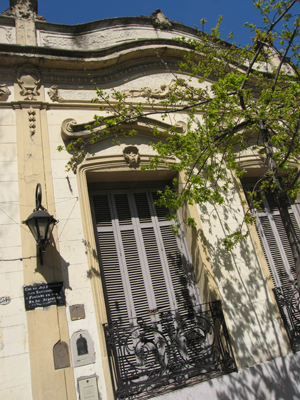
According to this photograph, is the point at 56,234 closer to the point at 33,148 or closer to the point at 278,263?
the point at 33,148

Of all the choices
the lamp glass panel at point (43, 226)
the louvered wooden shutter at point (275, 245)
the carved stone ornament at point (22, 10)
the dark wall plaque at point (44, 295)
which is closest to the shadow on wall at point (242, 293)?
the louvered wooden shutter at point (275, 245)

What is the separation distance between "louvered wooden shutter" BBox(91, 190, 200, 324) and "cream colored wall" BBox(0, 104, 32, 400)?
1.31 meters

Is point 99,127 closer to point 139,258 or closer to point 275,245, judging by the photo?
point 139,258

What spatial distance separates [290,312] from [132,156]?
3.74 metres

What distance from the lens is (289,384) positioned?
5.09m

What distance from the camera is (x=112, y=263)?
5.58m

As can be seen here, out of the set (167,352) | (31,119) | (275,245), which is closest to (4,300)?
(167,352)

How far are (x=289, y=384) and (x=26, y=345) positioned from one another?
3.77 meters

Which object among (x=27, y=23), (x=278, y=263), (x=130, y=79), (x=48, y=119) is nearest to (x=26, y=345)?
(x=48, y=119)

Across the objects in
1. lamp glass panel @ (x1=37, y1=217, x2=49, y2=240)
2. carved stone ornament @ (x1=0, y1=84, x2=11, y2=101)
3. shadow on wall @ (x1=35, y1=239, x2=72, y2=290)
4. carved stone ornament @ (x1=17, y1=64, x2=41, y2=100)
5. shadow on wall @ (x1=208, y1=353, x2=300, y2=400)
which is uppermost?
carved stone ornament @ (x1=17, y1=64, x2=41, y2=100)

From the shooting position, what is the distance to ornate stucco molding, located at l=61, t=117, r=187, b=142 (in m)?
5.88

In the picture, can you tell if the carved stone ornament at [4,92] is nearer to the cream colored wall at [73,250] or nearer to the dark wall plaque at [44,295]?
the cream colored wall at [73,250]

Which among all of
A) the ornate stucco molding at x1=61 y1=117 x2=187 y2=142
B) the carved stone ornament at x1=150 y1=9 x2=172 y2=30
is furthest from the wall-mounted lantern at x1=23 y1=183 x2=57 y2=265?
the carved stone ornament at x1=150 y1=9 x2=172 y2=30

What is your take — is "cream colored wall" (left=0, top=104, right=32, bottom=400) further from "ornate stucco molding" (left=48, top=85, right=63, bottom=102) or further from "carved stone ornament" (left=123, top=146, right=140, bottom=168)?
"carved stone ornament" (left=123, top=146, right=140, bottom=168)
